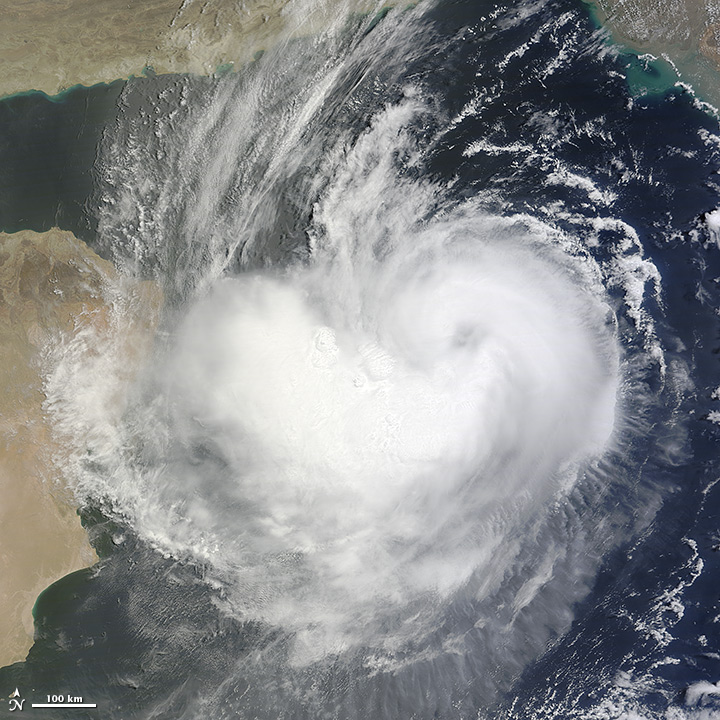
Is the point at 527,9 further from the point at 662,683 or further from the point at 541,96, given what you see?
the point at 662,683

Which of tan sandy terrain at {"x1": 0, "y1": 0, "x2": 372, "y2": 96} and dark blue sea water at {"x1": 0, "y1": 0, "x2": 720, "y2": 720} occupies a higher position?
tan sandy terrain at {"x1": 0, "y1": 0, "x2": 372, "y2": 96}

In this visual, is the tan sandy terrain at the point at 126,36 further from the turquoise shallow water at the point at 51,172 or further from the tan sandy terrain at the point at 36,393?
the tan sandy terrain at the point at 36,393

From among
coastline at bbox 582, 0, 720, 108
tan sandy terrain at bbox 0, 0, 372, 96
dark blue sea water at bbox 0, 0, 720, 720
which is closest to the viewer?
dark blue sea water at bbox 0, 0, 720, 720

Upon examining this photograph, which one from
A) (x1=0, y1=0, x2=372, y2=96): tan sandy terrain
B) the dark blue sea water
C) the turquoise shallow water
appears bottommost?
the dark blue sea water

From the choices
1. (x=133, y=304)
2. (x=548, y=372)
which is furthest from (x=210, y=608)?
(x=548, y=372)

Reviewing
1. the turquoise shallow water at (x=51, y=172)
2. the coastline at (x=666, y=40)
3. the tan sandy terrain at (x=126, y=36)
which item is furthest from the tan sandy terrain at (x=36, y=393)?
the coastline at (x=666, y=40)

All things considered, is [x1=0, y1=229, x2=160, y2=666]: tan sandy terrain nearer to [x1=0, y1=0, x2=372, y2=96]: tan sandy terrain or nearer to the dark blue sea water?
the dark blue sea water

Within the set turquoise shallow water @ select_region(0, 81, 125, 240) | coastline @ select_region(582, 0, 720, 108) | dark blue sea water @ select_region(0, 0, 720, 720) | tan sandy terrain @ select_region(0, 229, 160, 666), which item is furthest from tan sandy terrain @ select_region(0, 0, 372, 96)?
coastline @ select_region(582, 0, 720, 108)
